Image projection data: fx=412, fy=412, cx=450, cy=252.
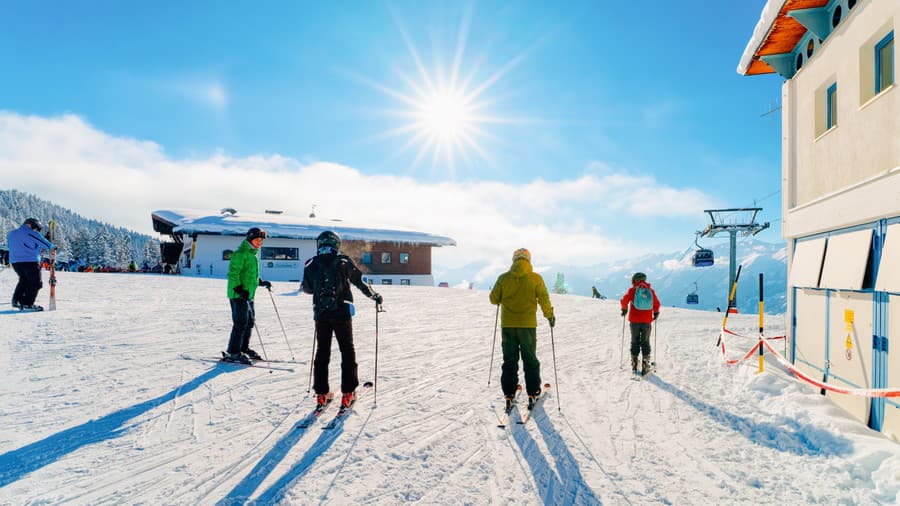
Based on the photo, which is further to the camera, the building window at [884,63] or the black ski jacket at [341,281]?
the building window at [884,63]

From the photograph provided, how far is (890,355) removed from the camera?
4.64 meters

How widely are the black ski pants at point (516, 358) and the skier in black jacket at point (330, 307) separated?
173 centimetres

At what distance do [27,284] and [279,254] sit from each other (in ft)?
63.9

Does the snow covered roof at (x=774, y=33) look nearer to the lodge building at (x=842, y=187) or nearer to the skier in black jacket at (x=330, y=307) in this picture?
the lodge building at (x=842, y=187)

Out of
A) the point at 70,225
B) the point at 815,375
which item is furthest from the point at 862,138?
the point at 70,225

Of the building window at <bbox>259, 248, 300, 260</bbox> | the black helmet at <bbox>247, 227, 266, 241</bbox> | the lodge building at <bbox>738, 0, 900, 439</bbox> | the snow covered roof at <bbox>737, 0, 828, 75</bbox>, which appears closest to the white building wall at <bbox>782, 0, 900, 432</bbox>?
the lodge building at <bbox>738, 0, 900, 439</bbox>

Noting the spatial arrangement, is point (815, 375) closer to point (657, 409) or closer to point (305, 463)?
point (657, 409)

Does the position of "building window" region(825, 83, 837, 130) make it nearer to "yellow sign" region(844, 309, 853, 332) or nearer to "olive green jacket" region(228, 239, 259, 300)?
"yellow sign" region(844, 309, 853, 332)

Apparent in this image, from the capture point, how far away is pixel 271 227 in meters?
28.2

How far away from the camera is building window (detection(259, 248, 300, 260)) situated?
92.2ft

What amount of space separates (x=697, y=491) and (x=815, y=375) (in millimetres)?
4830

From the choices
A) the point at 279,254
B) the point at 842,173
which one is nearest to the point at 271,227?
the point at 279,254

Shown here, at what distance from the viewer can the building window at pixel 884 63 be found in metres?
4.97

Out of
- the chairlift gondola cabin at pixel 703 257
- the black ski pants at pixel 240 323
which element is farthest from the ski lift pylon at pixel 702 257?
the black ski pants at pixel 240 323
